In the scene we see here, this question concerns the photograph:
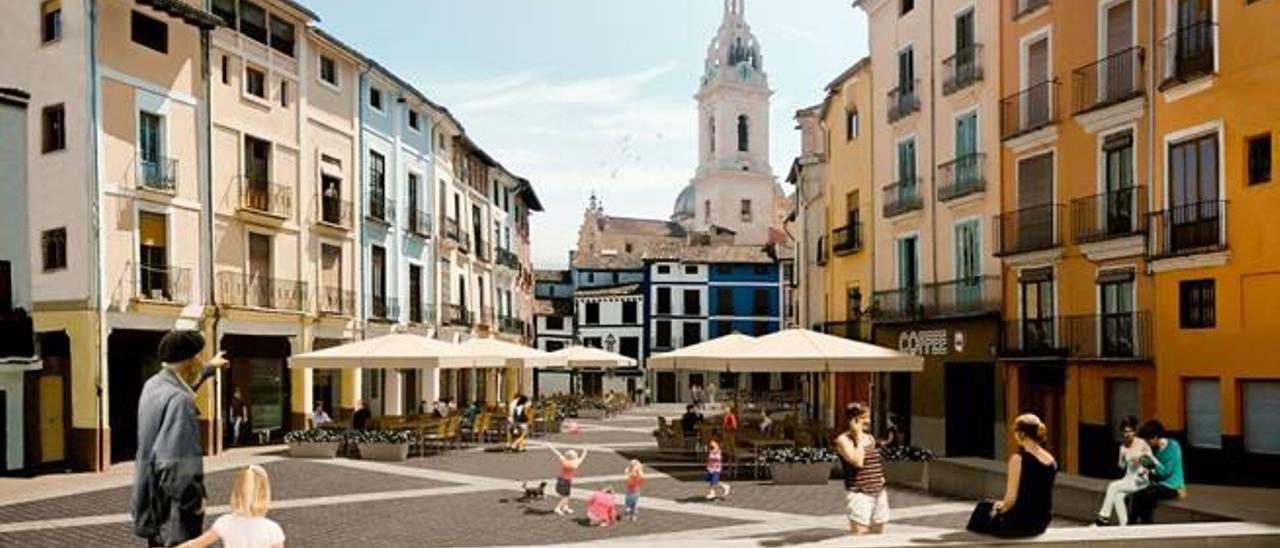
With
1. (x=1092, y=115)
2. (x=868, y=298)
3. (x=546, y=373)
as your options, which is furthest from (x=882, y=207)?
(x=546, y=373)

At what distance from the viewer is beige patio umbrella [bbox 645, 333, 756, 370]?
828 inches

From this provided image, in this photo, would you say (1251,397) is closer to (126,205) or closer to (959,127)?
(959,127)

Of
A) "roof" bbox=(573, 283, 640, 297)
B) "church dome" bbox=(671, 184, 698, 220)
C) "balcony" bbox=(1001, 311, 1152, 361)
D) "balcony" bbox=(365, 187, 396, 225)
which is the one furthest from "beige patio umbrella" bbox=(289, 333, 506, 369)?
"church dome" bbox=(671, 184, 698, 220)

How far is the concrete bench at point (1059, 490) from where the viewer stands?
40.8ft

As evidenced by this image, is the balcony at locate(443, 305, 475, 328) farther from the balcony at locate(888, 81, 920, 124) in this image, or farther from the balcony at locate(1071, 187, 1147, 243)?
the balcony at locate(1071, 187, 1147, 243)

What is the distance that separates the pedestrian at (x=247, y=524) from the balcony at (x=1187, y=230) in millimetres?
18276

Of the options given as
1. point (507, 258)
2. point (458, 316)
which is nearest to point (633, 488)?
point (458, 316)

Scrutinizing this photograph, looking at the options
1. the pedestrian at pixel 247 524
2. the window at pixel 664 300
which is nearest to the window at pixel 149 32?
the pedestrian at pixel 247 524

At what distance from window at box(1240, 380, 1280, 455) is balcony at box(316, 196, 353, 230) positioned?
81.9 feet

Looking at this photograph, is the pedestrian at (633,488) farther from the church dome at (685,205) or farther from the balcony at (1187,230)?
the church dome at (685,205)

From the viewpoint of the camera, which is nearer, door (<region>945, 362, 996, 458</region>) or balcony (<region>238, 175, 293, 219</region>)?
door (<region>945, 362, 996, 458</region>)

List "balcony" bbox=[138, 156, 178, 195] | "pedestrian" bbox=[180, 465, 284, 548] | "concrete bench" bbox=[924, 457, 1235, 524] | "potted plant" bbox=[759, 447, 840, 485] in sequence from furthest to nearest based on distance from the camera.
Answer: "balcony" bbox=[138, 156, 178, 195] → "potted plant" bbox=[759, 447, 840, 485] → "concrete bench" bbox=[924, 457, 1235, 524] → "pedestrian" bbox=[180, 465, 284, 548]

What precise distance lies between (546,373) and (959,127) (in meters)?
49.3

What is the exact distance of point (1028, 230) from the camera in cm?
2612
